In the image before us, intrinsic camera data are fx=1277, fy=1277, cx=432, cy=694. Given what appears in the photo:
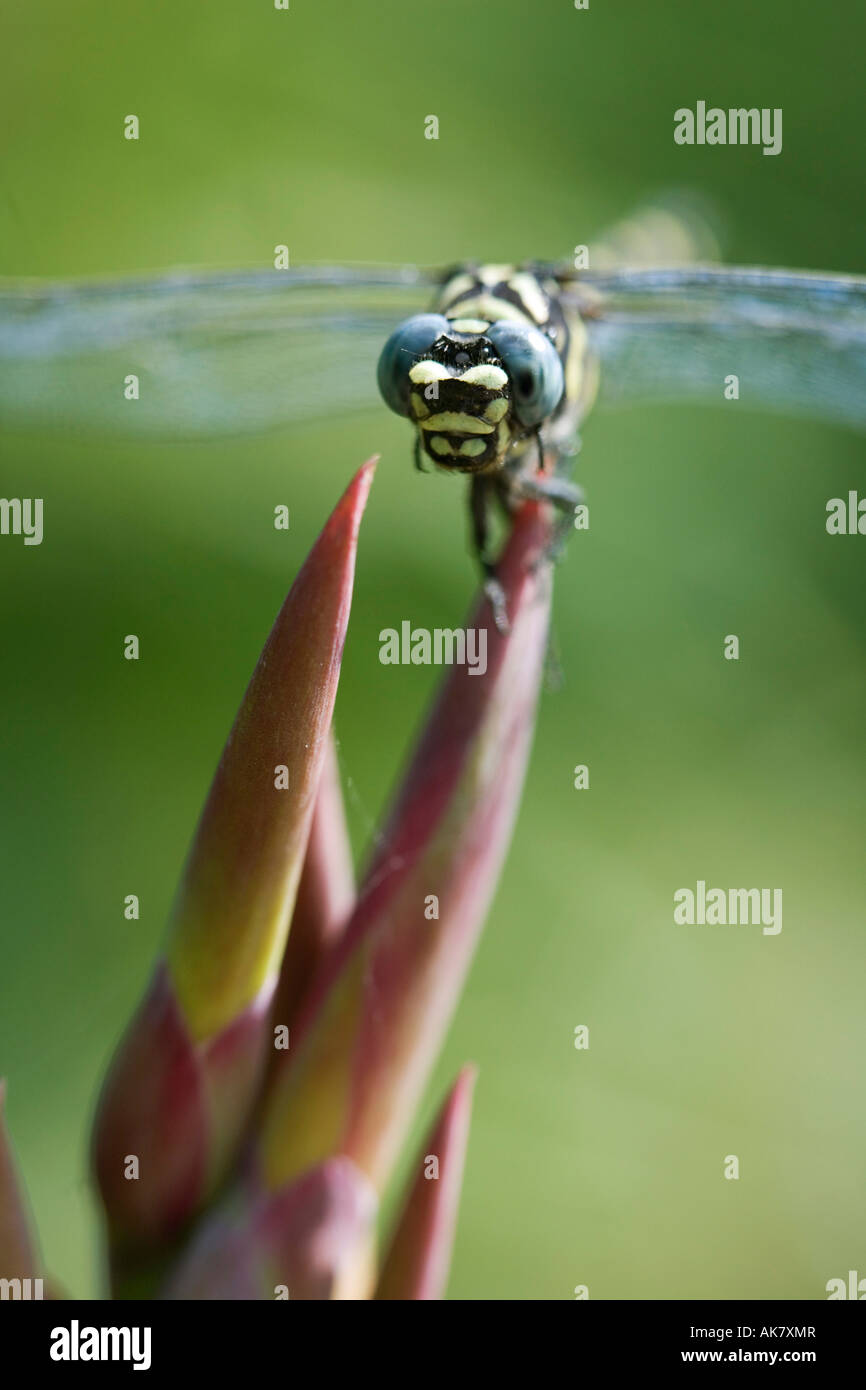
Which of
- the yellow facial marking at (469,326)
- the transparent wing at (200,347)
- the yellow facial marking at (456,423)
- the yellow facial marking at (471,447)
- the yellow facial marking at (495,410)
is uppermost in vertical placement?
the transparent wing at (200,347)

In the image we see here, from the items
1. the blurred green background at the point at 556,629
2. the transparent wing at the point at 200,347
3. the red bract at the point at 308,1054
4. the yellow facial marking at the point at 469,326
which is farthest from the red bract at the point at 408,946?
the blurred green background at the point at 556,629

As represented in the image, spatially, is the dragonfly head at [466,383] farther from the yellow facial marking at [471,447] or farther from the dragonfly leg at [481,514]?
the dragonfly leg at [481,514]

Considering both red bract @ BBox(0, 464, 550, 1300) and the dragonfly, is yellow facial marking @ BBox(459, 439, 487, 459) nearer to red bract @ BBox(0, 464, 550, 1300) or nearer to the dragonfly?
the dragonfly

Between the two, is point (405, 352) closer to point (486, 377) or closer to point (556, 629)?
point (486, 377)

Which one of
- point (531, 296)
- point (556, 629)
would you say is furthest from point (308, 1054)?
point (556, 629)

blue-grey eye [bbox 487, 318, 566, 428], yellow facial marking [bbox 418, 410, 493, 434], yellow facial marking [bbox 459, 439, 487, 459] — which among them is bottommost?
yellow facial marking [bbox 459, 439, 487, 459]

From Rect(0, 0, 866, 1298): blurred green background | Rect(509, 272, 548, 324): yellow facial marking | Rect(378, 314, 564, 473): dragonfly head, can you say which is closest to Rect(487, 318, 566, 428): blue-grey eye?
Rect(378, 314, 564, 473): dragonfly head
